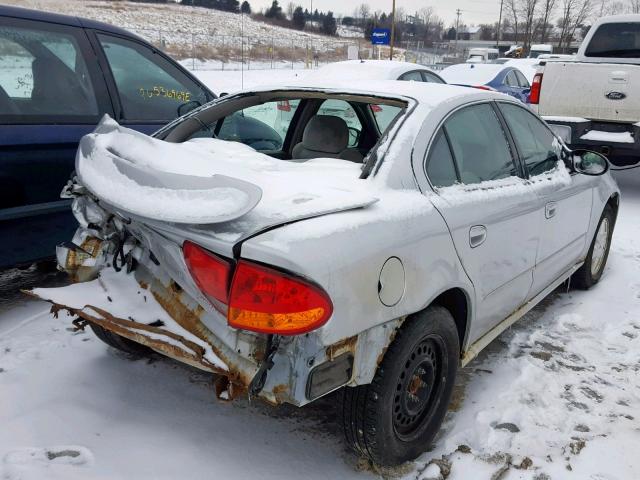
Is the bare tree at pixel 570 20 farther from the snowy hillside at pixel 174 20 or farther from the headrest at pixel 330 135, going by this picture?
the headrest at pixel 330 135

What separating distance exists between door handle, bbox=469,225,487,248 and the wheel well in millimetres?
229

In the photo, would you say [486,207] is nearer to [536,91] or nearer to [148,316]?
[148,316]

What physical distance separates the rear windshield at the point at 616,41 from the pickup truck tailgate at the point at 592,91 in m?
1.65

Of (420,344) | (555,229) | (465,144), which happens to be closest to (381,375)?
(420,344)

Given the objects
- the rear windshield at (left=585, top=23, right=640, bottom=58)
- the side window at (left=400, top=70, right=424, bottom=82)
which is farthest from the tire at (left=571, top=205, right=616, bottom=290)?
the rear windshield at (left=585, top=23, right=640, bottom=58)

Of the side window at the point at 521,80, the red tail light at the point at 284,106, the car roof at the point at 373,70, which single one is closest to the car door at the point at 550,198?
the red tail light at the point at 284,106

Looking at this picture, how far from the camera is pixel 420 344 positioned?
2596mm

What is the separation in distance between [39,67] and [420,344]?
10.1 feet

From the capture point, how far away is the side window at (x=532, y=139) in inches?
142

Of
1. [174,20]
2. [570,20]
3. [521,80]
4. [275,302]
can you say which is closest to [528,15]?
[570,20]

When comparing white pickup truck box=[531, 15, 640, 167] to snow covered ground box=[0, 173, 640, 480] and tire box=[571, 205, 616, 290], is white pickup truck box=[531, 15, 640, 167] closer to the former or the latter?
tire box=[571, 205, 616, 290]

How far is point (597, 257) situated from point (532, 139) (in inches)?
63.5

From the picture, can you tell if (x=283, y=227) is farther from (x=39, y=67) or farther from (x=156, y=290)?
(x=39, y=67)

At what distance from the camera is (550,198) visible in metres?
3.66
